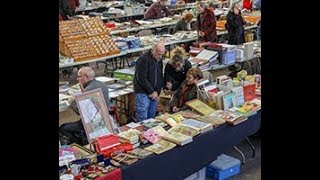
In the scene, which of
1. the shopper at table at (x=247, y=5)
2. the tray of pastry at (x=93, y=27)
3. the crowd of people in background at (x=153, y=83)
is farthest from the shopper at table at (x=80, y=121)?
the shopper at table at (x=247, y=5)

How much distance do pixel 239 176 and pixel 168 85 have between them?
68.6 inches

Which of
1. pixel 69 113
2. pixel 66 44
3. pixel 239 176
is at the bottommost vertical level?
pixel 239 176

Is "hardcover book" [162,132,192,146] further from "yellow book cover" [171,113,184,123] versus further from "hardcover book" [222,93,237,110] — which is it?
"hardcover book" [222,93,237,110]

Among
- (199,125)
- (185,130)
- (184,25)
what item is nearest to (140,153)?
(185,130)

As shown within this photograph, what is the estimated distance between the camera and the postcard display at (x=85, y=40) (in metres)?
8.53

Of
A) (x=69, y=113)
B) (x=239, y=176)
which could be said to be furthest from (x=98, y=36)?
(x=239, y=176)

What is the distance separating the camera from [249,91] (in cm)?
625

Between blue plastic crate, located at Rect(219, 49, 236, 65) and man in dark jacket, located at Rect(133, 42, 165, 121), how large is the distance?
2.35m

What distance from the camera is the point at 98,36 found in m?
9.15

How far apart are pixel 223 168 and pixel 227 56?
138 inches

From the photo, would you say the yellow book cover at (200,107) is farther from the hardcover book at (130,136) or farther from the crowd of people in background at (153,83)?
the hardcover book at (130,136)

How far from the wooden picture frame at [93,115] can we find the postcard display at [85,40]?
3650 millimetres

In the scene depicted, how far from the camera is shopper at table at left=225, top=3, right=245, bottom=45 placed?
10680mm
